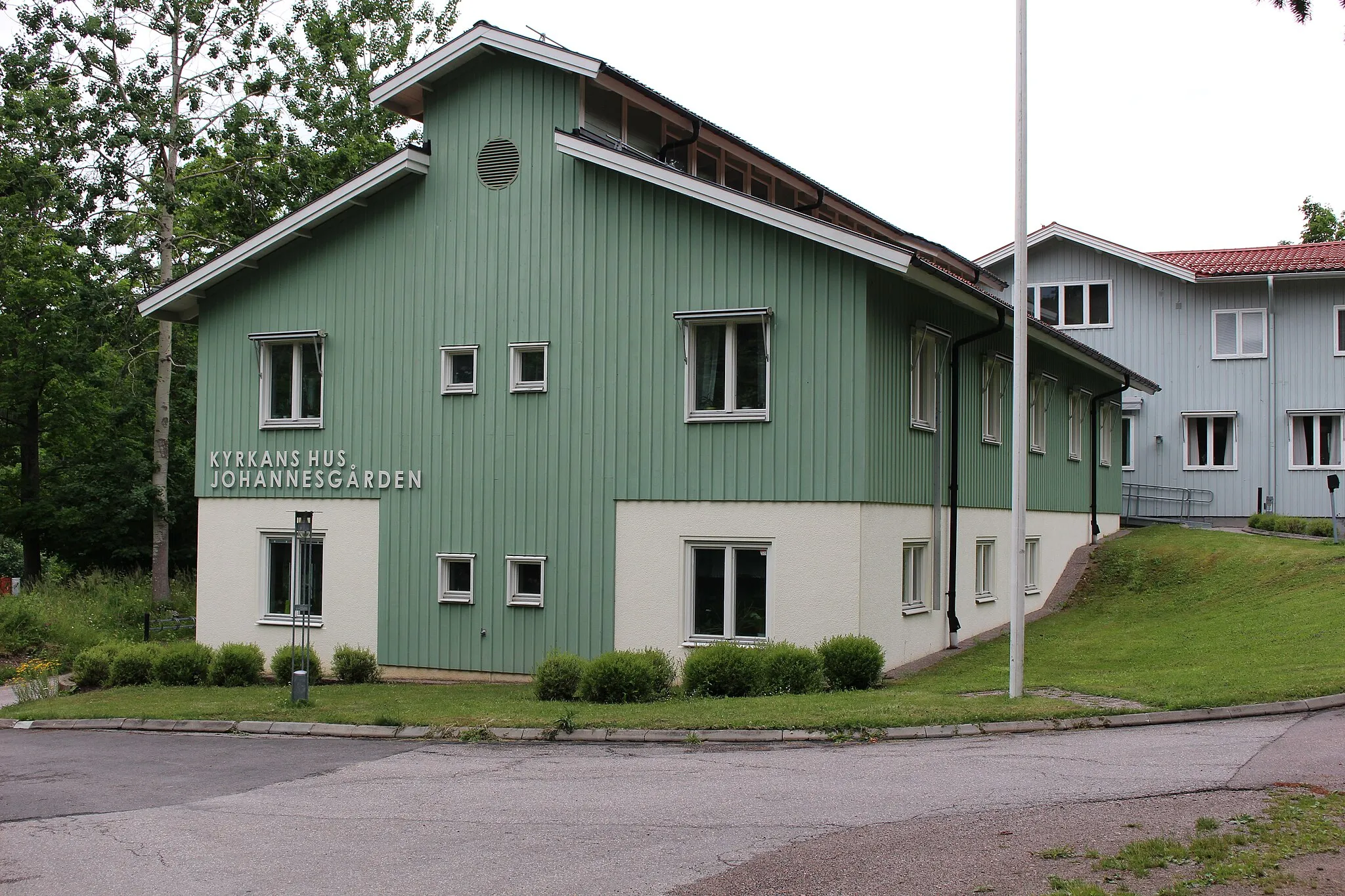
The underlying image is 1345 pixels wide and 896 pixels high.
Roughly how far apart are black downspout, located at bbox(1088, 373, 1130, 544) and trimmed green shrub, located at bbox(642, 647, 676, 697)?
1771cm

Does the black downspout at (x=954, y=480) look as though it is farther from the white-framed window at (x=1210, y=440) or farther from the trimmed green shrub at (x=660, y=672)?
the white-framed window at (x=1210, y=440)

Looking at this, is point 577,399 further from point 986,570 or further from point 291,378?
point 986,570

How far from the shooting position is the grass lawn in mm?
14680

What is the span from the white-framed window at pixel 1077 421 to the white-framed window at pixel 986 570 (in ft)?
23.1

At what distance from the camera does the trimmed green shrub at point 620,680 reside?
16750mm

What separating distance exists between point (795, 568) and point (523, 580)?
468 cm

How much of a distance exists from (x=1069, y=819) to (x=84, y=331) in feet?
110

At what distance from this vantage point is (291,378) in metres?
22.8

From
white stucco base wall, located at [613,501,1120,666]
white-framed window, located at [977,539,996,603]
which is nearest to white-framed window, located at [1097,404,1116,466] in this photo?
white-framed window, located at [977,539,996,603]

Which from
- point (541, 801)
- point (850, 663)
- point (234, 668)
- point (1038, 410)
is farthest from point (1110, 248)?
point (541, 801)

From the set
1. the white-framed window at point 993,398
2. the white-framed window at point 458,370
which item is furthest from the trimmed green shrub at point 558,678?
the white-framed window at point 993,398

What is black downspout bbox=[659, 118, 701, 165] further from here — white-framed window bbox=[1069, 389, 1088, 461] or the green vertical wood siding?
white-framed window bbox=[1069, 389, 1088, 461]

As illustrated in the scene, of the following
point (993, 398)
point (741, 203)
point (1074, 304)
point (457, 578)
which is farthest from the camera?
point (1074, 304)

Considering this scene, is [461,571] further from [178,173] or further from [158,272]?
[178,173]
